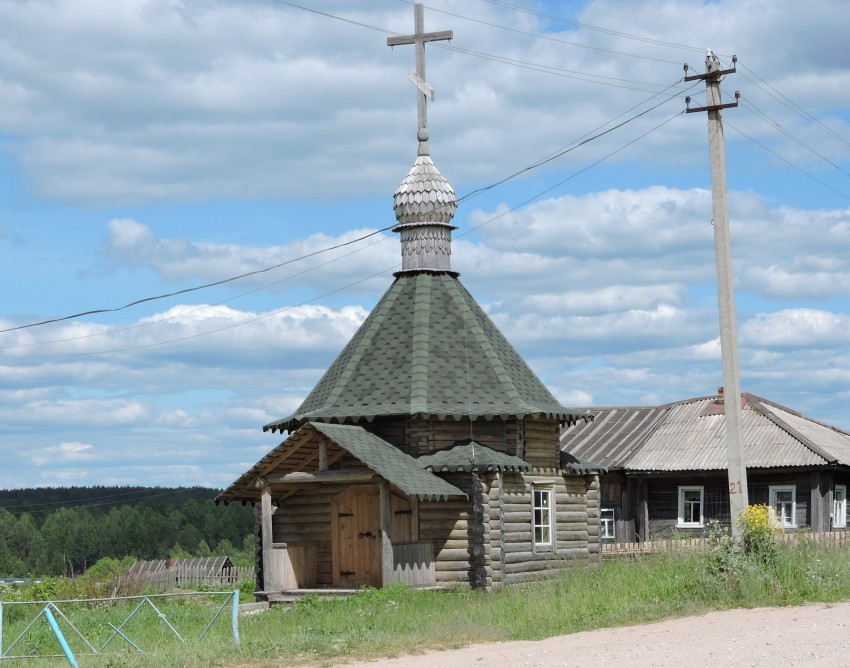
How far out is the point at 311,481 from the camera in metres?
25.7

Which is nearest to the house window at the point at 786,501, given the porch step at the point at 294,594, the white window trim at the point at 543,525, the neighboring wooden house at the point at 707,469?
the neighboring wooden house at the point at 707,469

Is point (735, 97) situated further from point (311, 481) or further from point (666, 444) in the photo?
point (666, 444)

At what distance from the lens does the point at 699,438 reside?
3838 centimetres

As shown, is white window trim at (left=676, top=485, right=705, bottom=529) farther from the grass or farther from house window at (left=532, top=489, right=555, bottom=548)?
the grass

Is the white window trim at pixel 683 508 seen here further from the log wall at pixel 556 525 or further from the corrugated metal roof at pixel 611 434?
the log wall at pixel 556 525

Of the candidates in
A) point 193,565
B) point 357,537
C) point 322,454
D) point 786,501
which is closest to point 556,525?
point 357,537

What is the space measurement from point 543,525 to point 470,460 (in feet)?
10.3

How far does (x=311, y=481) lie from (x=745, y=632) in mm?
11123

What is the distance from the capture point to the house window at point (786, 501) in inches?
1405

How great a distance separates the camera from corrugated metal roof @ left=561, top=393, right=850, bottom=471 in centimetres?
3569

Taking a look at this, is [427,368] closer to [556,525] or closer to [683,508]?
[556,525]

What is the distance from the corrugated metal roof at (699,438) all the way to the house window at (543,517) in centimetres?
918

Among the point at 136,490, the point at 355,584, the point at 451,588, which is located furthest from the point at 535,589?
the point at 136,490

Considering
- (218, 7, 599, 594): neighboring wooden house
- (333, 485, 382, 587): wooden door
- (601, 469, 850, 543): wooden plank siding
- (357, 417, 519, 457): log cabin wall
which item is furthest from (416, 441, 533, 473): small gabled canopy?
(601, 469, 850, 543): wooden plank siding
